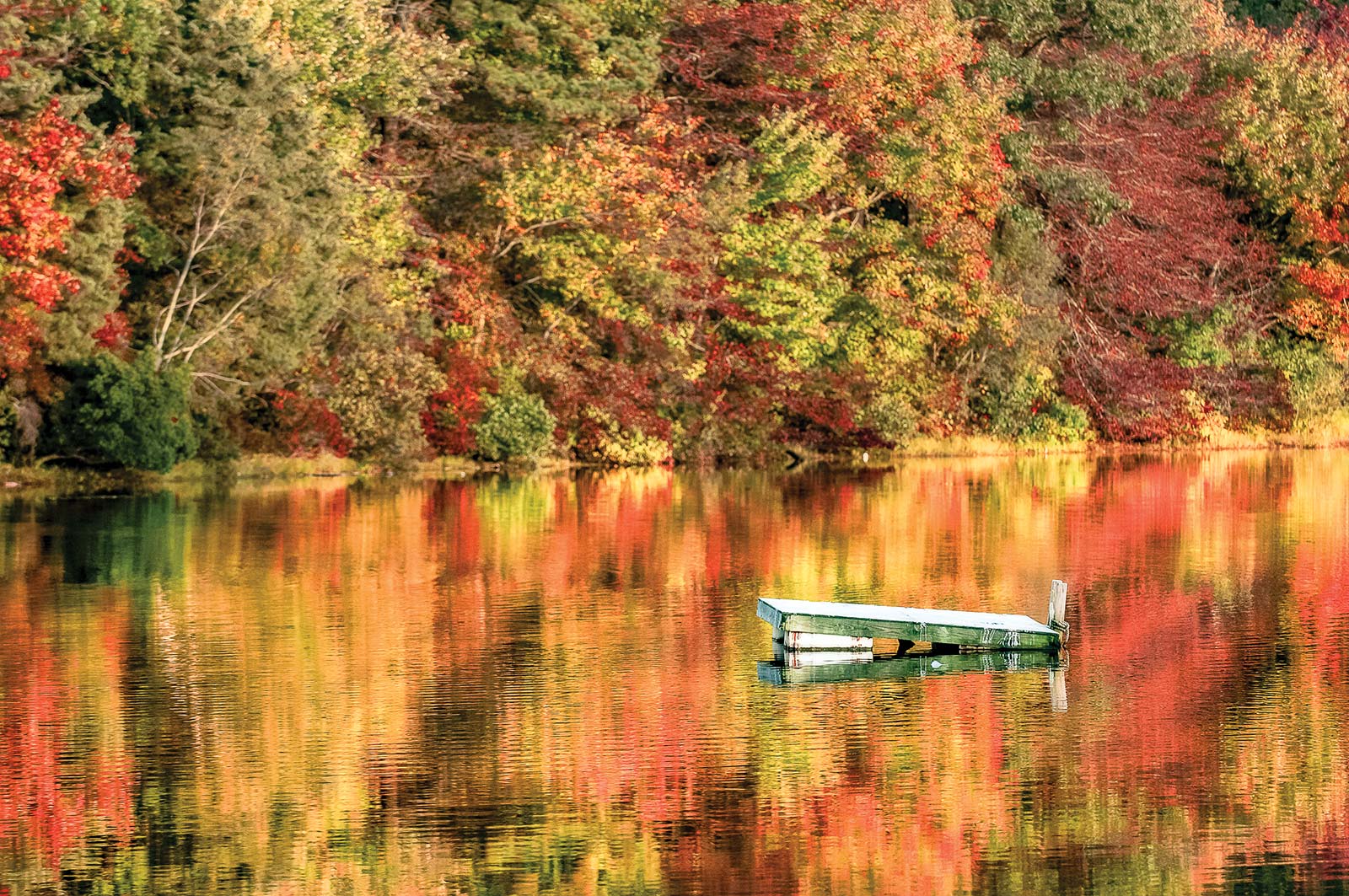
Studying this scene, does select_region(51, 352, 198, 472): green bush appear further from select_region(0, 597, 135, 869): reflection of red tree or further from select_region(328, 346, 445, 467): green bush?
select_region(0, 597, 135, 869): reflection of red tree

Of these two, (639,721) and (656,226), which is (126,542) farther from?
(656,226)

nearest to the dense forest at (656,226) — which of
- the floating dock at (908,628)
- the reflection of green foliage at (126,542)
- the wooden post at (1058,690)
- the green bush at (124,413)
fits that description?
the green bush at (124,413)

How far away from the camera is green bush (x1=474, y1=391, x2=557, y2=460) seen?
140ft

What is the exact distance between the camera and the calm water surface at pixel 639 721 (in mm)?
11219

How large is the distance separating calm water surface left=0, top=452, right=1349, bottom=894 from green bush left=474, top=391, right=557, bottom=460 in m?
13.7

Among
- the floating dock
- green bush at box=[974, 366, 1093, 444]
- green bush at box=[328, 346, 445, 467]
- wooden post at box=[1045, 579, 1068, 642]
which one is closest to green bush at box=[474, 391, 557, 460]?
green bush at box=[328, 346, 445, 467]

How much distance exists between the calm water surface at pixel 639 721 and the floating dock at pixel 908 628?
0.40 meters

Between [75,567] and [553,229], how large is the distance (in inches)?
827

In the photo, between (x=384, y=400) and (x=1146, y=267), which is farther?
(x=1146, y=267)

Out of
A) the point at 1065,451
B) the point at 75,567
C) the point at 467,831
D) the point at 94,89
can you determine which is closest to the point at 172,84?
the point at 94,89

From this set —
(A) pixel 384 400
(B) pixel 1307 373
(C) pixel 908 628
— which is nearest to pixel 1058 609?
(C) pixel 908 628

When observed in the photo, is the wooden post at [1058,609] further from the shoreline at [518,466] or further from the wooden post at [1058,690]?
the shoreline at [518,466]

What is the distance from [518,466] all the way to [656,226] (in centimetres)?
535

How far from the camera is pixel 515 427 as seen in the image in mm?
42688
